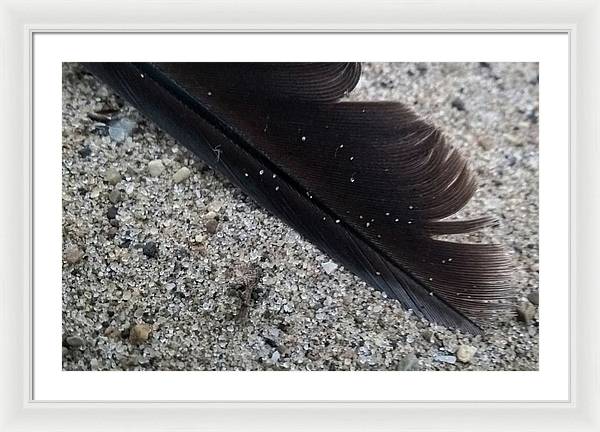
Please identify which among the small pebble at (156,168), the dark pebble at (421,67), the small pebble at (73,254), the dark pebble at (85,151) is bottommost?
the small pebble at (73,254)

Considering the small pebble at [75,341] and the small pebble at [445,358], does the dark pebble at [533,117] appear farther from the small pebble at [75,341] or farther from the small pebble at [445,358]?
the small pebble at [75,341]

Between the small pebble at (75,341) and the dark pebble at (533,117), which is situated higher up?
the dark pebble at (533,117)

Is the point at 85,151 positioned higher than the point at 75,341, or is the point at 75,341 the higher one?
the point at 85,151

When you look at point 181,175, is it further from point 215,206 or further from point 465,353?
point 465,353

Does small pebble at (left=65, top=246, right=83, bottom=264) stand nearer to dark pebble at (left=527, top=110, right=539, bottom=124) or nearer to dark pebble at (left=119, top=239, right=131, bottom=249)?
dark pebble at (left=119, top=239, right=131, bottom=249)

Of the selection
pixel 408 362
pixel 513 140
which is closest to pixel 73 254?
pixel 408 362

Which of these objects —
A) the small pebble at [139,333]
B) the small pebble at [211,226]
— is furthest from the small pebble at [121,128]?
the small pebble at [139,333]
